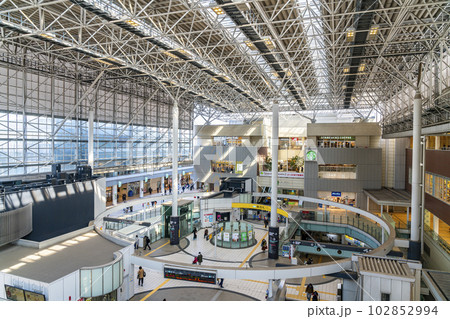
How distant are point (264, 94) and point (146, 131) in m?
20.0

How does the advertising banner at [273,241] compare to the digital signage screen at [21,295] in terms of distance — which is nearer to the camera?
the digital signage screen at [21,295]

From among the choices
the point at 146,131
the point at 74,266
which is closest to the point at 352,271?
the point at 74,266

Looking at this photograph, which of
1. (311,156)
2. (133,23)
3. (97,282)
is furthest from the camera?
(311,156)

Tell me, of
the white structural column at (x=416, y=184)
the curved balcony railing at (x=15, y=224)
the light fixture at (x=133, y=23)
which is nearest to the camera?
the curved balcony railing at (x=15, y=224)

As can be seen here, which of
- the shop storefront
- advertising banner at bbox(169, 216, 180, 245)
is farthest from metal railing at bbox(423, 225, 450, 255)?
advertising banner at bbox(169, 216, 180, 245)

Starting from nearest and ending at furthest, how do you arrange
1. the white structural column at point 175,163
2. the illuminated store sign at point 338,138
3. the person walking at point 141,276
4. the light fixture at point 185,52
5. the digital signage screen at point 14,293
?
1. the digital signage screen at point 14,293
2. the person walking at point 141,276
3. the light fixture at point 185,52
4. the white structural column at point 175,163
5. the illuminated store sign at point 338,138

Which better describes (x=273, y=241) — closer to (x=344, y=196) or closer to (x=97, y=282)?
(x=97, y=282)

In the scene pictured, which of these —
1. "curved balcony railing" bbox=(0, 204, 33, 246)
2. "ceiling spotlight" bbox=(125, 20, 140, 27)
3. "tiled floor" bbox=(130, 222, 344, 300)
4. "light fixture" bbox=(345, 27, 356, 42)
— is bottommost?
"tiled floor" bbox=(130, 222, 344, 300)

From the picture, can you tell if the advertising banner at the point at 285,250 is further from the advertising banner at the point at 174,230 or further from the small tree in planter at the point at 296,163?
the small tree in planter at the point at 296,163

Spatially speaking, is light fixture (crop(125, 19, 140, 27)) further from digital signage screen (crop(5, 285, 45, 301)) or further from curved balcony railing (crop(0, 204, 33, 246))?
digital signage screen (crop(5, 285, 45, 301))

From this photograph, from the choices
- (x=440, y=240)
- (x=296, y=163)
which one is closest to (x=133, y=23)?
(x=440, y=240)

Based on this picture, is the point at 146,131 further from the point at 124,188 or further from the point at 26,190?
the point at 26,190

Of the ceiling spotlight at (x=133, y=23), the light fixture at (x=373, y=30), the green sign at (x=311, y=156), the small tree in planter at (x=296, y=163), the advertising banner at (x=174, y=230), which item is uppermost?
the ceiling spotlight at (x=133, y=23)

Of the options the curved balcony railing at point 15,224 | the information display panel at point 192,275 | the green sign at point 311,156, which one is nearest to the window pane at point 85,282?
the information display panel at point 192,275
